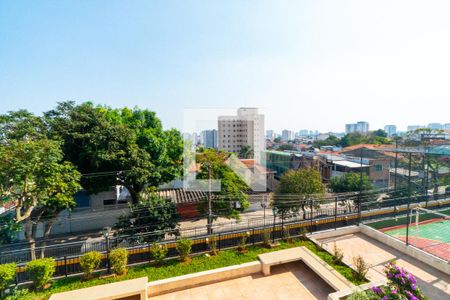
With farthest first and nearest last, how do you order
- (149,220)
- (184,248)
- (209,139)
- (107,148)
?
(209,139) → (107,148) → (149,220) → (184,248)

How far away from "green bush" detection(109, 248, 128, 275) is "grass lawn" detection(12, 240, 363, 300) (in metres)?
0.20

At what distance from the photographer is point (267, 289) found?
5.50 m

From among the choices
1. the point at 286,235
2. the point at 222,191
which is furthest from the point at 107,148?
the point at 286,235

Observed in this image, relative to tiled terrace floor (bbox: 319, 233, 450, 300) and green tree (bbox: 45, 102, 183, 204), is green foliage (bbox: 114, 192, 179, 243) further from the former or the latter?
tiled terrace floor (bbox: 319, 233, 450, 300)

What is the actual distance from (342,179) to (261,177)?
6860 millimetres

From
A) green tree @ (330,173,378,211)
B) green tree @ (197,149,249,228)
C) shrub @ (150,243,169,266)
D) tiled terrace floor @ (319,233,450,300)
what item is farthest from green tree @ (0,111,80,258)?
green tree @ (330,173,378,211)

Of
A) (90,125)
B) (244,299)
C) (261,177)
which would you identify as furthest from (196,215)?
(244,299)

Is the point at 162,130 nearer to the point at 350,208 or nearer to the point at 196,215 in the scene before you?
the point at 196,215

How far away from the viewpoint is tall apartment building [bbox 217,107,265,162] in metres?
15.6

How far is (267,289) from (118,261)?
4247mm

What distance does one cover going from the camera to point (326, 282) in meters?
5.51

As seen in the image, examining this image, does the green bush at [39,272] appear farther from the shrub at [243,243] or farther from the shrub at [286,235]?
the shrub at [286,235]

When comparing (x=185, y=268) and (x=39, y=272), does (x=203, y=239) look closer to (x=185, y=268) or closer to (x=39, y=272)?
(x=185, y=268)

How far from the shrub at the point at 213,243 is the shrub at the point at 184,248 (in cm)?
77
